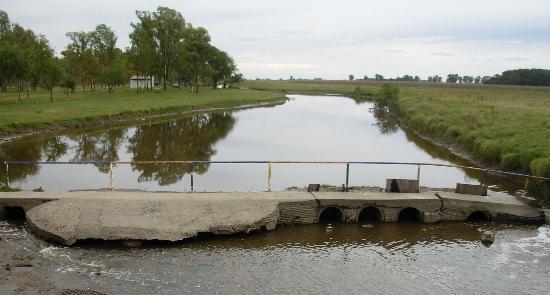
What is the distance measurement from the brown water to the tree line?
43863 mm

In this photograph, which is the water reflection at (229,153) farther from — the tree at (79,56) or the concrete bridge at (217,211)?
the tree at (79,56)

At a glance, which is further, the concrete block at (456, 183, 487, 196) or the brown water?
the concrete block at (456, 183, 487, 196)

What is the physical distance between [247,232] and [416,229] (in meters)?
5.98

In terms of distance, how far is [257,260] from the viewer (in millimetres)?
13070

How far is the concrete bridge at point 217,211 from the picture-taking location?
1380cm

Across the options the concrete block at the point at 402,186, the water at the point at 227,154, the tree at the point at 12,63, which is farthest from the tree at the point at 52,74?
the concrete block at the point at 402,186

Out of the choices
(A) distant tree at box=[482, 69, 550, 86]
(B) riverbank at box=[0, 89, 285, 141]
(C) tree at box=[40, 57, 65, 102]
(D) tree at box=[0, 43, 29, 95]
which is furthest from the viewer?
(A) distant tree at box=[482, 69, 550, 86]

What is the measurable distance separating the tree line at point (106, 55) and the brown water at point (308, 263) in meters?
43.9

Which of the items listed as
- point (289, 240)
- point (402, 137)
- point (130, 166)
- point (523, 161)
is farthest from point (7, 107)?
point (523, 161)

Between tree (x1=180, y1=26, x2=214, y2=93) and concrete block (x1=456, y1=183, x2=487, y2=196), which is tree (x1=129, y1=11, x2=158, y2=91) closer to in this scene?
tree (x1=180, y1=26, x2=214, y2=93)

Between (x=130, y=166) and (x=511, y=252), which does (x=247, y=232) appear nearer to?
(x=511, y=252)

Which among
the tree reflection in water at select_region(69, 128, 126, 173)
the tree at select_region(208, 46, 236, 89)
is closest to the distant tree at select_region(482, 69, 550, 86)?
the tree at select_region(208, 46, 236, 89)

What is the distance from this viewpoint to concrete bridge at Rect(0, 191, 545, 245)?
13.8m

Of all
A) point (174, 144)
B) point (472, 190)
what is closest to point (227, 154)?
point (174, 144)
